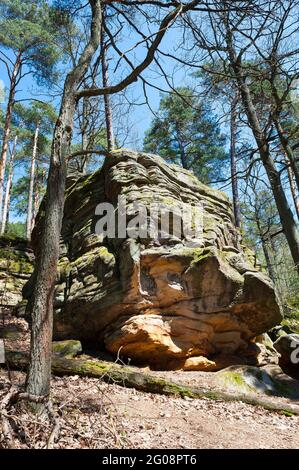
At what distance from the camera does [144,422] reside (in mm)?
4316

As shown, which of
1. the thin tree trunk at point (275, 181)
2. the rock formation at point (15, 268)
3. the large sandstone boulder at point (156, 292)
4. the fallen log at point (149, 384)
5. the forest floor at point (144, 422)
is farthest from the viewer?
the rock formation at point (15, 268)

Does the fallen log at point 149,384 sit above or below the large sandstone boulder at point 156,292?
below

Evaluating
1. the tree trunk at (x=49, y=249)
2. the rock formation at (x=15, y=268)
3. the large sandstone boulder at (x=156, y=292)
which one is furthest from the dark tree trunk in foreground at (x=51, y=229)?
the rock formation at (x=15, y=268)

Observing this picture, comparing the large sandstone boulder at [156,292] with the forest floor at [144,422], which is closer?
the forest floor at [144,422]

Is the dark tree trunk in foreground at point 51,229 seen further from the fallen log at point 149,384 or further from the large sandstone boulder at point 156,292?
the large sandstone boulder at point 156,292

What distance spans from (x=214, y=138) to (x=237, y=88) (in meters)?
9.94

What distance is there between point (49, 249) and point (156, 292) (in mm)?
3627

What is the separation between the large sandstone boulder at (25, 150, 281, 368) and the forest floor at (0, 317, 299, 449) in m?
1.78

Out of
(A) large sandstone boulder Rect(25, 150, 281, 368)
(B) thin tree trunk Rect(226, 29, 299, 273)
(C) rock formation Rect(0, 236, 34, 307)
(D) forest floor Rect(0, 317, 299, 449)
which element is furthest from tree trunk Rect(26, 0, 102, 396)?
(C) rock formation Rect(0, 236, 34, 307)

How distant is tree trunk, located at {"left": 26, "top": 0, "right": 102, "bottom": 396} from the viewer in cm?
372

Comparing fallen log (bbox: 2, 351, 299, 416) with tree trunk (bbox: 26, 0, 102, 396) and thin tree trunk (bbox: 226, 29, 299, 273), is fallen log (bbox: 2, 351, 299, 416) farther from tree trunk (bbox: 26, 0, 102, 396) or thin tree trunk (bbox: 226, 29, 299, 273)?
thin tree trunk (bbox: 226, 29, 299, 273)

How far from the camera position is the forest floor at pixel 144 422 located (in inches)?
131

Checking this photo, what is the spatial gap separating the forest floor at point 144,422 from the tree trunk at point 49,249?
0.42 metres

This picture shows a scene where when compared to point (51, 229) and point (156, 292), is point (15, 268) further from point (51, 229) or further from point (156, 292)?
point (51, 229)
